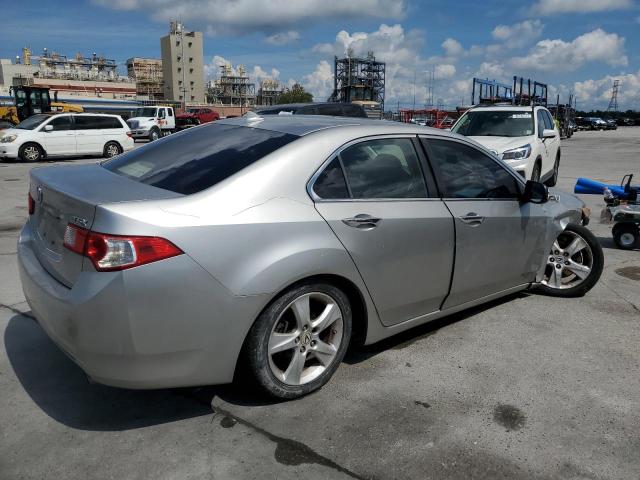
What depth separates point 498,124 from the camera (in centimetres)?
1077

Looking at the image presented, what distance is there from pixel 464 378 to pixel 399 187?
126cm

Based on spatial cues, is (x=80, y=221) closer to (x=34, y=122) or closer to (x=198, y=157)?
(x=198, y=157)

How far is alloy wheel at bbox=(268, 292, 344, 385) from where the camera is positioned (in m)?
2.87

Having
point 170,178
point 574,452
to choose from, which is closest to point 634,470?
point 574,452

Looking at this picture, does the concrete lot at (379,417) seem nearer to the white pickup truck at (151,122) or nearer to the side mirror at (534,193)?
the side mirror at (534,193)

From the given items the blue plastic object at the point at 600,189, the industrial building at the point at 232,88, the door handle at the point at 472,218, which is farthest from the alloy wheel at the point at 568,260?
the industrial building at the point at 232,88

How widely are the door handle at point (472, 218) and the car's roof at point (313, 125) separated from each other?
0.60 metres

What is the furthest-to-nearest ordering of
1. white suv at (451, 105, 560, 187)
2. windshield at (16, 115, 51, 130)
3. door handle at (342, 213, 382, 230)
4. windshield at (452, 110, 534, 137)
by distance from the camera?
windshield at (16, 115, 51, 130) → windshield at (452, 110, 534, 137) → white suv at (451, 105, 560, 187) → door handle at (342, 213, 382, 230)

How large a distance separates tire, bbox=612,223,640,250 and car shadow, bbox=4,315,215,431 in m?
5.64

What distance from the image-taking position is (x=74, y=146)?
18344 millimetres

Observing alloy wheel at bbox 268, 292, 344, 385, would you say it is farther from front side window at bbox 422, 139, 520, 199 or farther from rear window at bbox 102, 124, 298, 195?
front side window at bbox 422, 139, 520, 199

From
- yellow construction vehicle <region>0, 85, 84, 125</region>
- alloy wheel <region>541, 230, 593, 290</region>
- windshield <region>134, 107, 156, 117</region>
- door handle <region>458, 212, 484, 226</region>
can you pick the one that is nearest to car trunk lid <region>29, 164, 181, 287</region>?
door handle <region>458, 212, 484, 226</region>

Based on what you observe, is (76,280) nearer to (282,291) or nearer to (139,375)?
(139,375)

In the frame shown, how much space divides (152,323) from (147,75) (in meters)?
155
